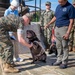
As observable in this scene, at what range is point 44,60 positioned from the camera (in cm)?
665

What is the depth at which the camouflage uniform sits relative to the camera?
5.44m

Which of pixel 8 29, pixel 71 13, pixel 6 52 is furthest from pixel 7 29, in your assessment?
pixel 71 13

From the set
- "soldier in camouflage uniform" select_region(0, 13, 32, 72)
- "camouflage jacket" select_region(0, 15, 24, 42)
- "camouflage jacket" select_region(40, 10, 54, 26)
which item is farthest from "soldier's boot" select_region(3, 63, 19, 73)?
"camouflage jacket" select_region(40, 10, 54, 26)

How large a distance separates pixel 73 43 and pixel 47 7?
65.8 inches

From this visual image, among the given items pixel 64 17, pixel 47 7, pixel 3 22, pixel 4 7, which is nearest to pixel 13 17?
pixel 3 22

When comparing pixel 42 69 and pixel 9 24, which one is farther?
pixel 42 69

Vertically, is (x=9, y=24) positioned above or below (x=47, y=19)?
below

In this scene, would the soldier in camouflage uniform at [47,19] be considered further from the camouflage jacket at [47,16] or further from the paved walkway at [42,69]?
the paved walkway at [42,69]

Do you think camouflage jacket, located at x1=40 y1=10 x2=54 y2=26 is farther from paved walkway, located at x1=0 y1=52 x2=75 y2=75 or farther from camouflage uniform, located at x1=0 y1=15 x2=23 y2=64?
camouflage uniform, located at x1=0 y1=15 x2=23 y2=64

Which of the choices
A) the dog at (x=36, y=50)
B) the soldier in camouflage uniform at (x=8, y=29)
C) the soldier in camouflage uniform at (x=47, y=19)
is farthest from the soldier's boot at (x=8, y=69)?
the soldier in camouflage uniform at (x=47, y=19)

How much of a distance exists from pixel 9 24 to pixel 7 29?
0.19 meters

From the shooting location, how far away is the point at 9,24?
5.46 m

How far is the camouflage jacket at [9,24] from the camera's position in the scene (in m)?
5.41

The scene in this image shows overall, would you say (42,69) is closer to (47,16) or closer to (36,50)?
(36,50)
